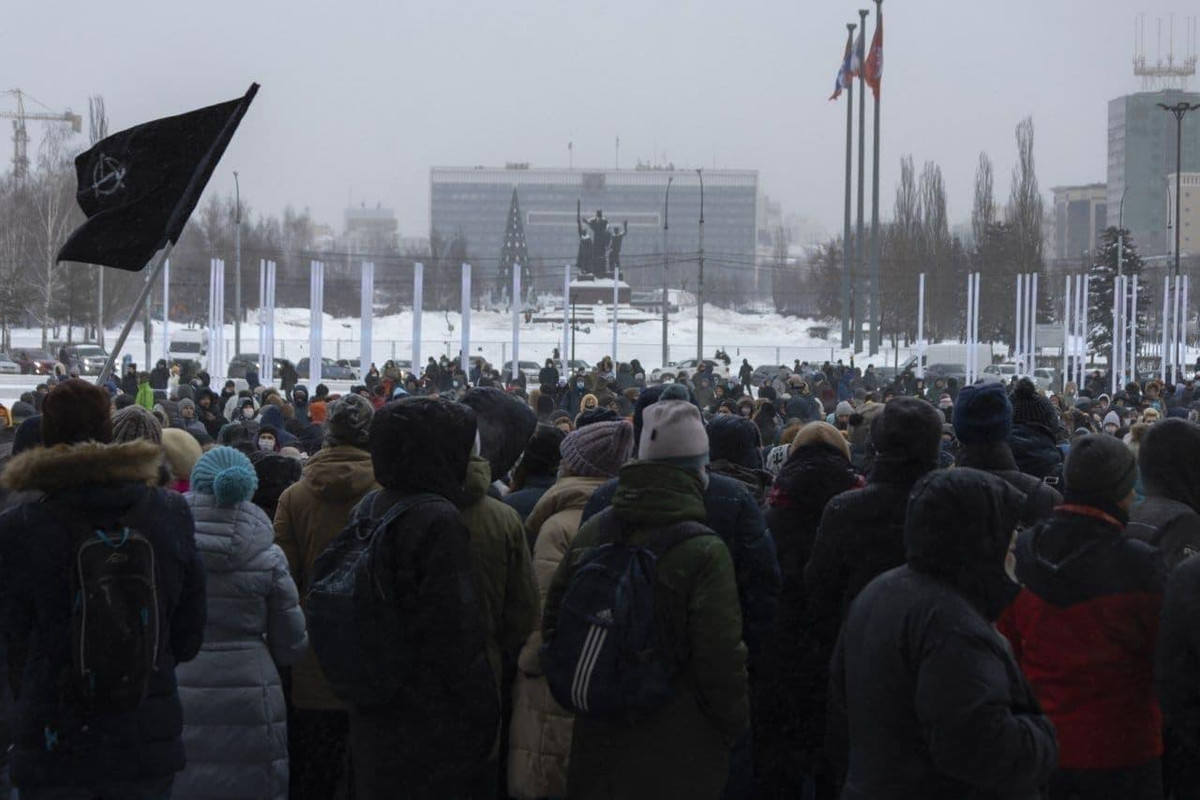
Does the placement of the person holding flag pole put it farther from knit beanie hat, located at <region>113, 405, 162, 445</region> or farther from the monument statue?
the monument statue

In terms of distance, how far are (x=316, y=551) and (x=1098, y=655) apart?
2463 mm

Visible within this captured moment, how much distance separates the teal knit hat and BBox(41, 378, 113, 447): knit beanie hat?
2.12 feet

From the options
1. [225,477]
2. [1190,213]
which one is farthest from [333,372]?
[1190,213]

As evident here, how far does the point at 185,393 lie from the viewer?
19391mm

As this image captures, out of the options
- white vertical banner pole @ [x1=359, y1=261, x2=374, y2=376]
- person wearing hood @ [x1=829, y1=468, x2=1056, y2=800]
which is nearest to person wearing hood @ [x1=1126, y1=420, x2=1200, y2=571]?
person wearing hood @ [x1=829, y1=468, x2=1056, y2=800]

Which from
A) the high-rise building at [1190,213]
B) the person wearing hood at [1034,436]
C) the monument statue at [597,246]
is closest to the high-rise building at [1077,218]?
the high-rise building at [1190,213]

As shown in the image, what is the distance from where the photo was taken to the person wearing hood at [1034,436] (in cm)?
626

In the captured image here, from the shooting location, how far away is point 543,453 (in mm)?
5676

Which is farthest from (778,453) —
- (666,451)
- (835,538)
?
(666,451)

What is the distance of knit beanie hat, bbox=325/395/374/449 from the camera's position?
521cm

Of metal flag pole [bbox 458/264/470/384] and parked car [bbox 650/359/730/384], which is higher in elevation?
metal flag pole [bbox 458/264/470/384]

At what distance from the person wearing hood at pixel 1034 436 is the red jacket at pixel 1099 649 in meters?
2.22

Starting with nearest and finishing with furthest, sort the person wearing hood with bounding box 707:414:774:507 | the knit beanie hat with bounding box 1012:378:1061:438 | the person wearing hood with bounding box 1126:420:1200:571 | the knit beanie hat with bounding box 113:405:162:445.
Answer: the person wearing hood with bounding box 1126:420:1200:571 → the knit beanie hat with bounding box 113:405:162:445 → the person wearing hood with bounding box 707:414:774:507 → the knit beanie hat with bounding box 1012:378:1061:438

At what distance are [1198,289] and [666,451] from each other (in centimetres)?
9453
